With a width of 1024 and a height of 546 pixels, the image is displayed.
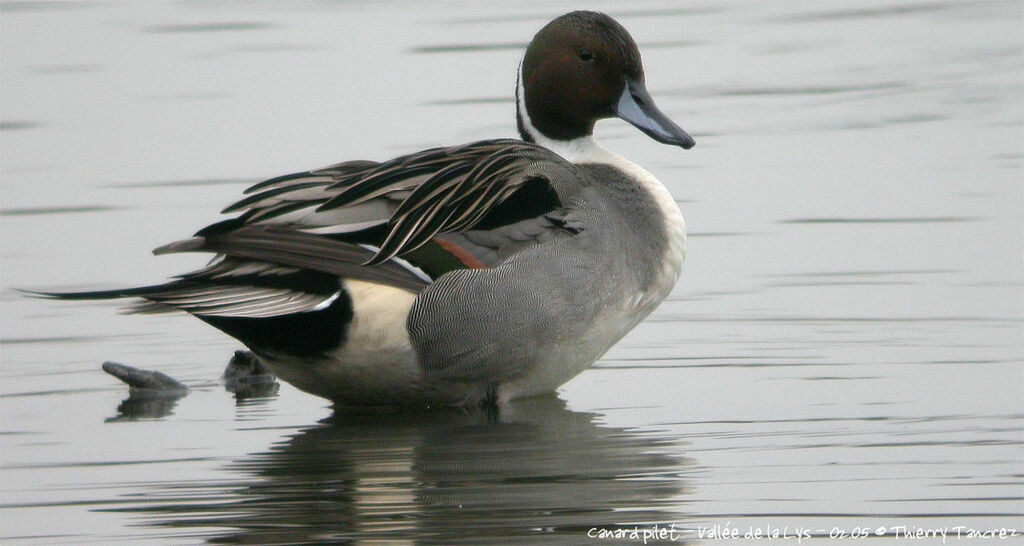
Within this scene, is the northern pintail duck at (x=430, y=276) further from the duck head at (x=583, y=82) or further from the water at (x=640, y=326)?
the duck head at (x=583, y=82)

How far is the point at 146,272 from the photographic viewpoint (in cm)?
737

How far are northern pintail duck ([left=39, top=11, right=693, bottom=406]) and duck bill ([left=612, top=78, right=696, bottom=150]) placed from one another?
19.2 inches

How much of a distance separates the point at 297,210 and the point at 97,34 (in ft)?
24.8

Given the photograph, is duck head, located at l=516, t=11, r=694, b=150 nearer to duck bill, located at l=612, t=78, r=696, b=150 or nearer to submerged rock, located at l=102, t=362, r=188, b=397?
duck bill, located at l=612, t=78, r=696, b=150

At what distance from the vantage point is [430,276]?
5344 millimetres

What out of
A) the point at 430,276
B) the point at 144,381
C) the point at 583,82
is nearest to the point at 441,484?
the point at 430,276

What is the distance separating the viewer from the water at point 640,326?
458 centimetres

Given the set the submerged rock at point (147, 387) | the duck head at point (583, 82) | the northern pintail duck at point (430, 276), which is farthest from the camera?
the duck head at point (583, 82)

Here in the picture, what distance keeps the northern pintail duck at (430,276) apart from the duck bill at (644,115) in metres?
0.49

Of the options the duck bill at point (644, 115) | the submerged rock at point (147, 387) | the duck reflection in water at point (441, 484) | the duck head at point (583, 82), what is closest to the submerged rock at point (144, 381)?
the submerged rock at point (147, 387)

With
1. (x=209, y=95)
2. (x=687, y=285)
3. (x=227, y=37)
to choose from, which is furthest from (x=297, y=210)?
(x=227, y=37)

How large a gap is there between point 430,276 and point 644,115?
1184 millimetres

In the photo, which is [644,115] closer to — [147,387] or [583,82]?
[583,82]

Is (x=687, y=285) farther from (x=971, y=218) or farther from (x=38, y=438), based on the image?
(x=38, y=438)
